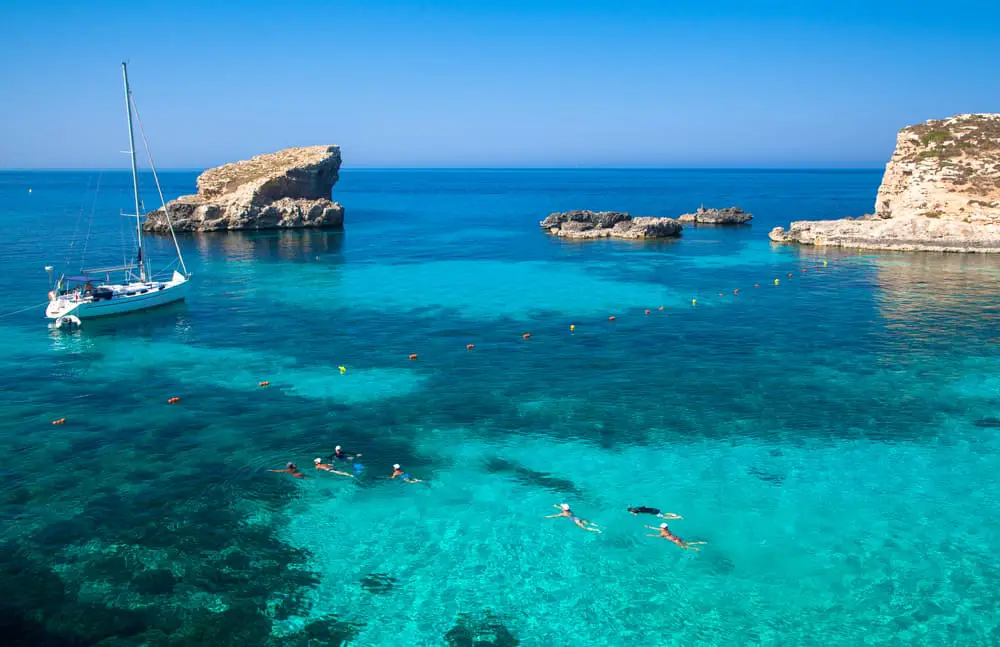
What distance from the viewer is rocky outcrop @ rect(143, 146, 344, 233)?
106375mm

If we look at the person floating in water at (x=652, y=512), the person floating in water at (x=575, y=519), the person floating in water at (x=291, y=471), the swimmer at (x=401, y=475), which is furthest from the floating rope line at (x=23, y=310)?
the person floating in water at (x=652, y=512)

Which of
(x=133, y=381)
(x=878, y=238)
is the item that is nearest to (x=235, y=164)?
(x=133, y=381)

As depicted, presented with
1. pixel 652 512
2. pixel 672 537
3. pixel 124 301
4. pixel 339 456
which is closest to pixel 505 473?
pixel 652 512

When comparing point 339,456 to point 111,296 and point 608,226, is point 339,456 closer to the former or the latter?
point 111,296

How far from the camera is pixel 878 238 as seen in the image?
85.9 metres

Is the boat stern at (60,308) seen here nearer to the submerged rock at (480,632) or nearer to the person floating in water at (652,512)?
the submerged rock at (480,632)

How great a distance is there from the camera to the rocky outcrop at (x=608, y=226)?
10100 cm

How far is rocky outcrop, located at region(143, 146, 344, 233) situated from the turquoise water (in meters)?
51.6

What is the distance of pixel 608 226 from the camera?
348 feet

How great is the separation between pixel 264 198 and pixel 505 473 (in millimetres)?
94124

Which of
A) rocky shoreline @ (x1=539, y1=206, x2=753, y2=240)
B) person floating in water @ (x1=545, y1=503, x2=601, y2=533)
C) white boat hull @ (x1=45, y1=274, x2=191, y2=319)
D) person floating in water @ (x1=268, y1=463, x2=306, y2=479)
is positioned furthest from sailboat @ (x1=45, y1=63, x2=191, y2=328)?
rocky shoreline @ (x1=539, y1=206, x2=753, y2=240)

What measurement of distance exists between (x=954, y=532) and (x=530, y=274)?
5188cm

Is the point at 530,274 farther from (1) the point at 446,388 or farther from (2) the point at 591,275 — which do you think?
(1) the point at 446,388

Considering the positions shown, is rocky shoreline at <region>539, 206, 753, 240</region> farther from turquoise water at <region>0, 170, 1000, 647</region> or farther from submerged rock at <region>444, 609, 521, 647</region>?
submerged rock at <region>444, 609, 521, 647</region>
